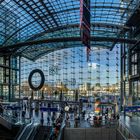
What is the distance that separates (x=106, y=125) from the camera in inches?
1299

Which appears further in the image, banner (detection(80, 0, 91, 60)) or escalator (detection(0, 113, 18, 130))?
escalator (detection(0, 113, 18, 130))

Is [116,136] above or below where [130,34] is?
below

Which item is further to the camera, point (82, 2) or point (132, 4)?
point (132, 4)

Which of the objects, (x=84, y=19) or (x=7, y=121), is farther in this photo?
(x=7, y=121)

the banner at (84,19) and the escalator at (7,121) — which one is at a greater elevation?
the banner at (84,19)

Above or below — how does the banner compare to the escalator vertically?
above

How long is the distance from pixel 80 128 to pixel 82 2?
51.7ft

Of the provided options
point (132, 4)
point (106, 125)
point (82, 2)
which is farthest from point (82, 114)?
point (82, 2)

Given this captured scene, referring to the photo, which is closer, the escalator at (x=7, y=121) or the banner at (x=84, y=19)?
the banner at (x=84, y=19)

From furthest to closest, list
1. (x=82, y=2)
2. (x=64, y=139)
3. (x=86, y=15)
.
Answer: (x=64, y=139), (x=86, y=15), (x=82, y=2)

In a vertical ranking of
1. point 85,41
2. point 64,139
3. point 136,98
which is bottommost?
point 64,139

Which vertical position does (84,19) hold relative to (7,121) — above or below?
above

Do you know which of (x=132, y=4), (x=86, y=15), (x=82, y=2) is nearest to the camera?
(x=82, y=2)

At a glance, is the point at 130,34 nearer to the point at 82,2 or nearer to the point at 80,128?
the point at 80,128
